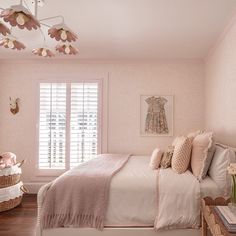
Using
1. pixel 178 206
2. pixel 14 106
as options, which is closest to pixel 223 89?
pixel 178 206

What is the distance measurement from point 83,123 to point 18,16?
2.84 m

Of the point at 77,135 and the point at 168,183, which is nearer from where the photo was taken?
the point at 168,183

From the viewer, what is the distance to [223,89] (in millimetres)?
3223

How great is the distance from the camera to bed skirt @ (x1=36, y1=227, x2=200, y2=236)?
7.23 feet

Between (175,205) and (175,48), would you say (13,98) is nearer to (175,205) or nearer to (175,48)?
(175,48)

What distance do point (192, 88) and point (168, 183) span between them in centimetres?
251

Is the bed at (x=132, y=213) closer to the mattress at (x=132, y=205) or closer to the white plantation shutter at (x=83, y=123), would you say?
the mattress at (x=132, y=205)

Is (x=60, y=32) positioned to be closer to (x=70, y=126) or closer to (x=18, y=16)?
(x=18, y=16)

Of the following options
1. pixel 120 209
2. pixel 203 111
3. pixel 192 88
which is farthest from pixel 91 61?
pixel 120 209

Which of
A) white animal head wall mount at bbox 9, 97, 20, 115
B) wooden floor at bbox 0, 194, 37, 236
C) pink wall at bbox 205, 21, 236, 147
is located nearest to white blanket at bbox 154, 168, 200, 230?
pink wall at bbox 205, 21, 236, 147

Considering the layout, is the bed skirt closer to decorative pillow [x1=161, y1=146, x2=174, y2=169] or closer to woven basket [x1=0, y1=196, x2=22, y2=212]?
decorative pillow [x1=161, y1=146, x2=174, y2=169]

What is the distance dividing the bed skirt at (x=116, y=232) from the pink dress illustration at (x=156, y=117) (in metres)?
2.32

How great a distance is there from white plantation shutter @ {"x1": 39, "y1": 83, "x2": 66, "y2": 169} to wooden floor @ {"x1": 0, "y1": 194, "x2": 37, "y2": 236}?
0.81 m

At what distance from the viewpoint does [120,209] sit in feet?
7.39
